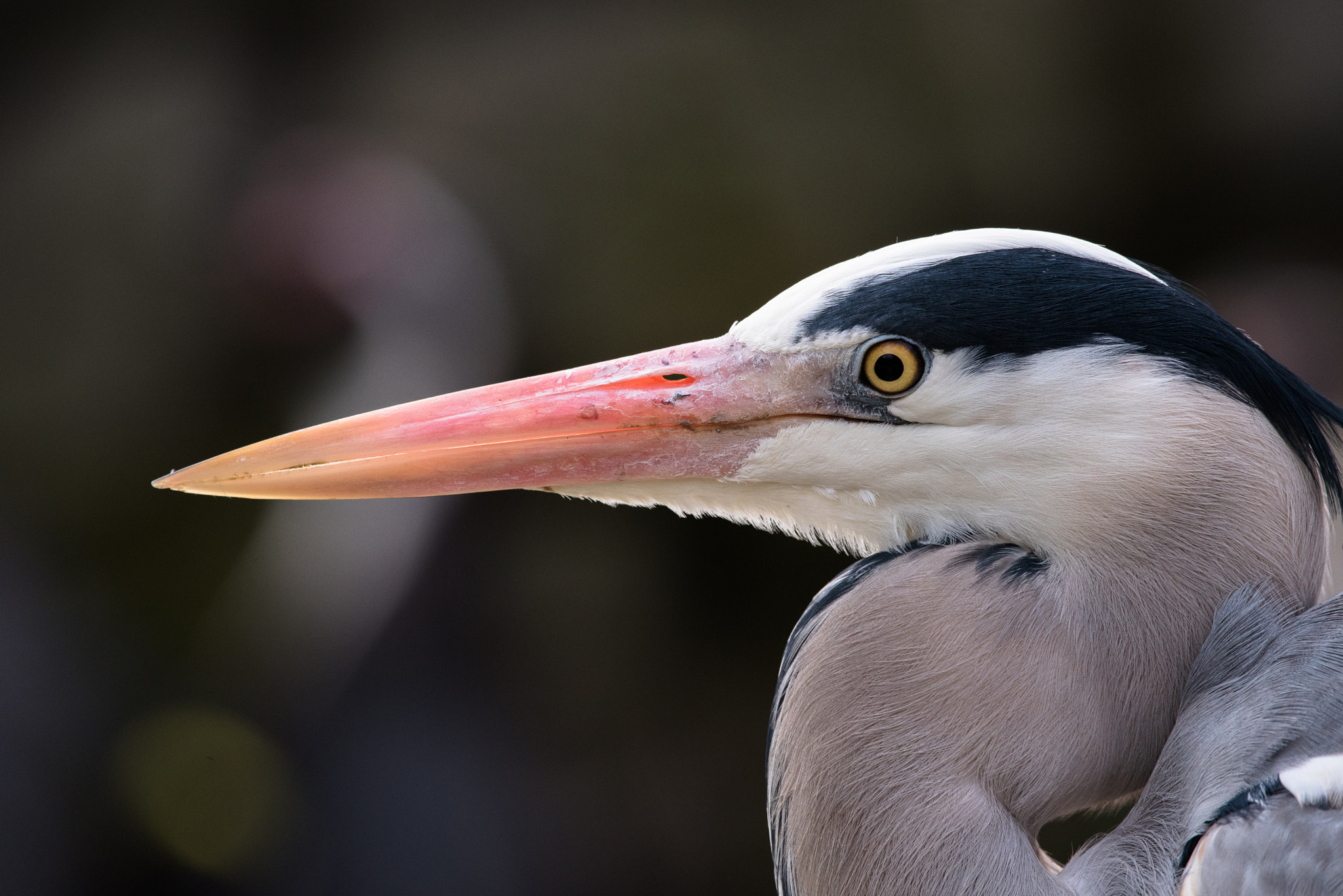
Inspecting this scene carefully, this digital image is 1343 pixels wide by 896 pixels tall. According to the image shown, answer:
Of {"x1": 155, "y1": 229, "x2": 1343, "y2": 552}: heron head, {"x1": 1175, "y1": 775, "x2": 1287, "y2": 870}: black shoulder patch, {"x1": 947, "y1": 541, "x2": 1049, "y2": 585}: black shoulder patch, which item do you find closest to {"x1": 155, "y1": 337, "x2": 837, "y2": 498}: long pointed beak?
{"x1": 155, "y1": 229, "x2": 1343, "y2": 552}: heron head

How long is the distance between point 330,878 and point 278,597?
0.74 metres

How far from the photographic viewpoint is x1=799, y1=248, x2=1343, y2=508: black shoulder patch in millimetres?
917

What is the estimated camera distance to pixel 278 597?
2869 mm

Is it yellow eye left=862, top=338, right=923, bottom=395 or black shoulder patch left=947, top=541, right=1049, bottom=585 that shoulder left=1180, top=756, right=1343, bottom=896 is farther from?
yellow eye left=862, top=338, right=923, bottom=395

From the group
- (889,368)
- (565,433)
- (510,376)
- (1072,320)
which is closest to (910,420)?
(889,368)

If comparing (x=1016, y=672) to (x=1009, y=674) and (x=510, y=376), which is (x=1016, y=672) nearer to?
(x=1009, y=674)

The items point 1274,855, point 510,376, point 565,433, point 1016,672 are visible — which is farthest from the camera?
point 510,376

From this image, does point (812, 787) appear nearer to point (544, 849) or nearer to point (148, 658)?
point (544, 849)

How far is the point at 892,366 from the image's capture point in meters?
0.95

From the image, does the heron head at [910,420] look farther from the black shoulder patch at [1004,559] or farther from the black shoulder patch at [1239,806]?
the black shoulder patch at [1239,806]

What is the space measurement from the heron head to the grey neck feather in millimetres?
25

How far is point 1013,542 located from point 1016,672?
119 millimetres

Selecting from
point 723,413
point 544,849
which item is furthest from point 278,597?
point 723,413

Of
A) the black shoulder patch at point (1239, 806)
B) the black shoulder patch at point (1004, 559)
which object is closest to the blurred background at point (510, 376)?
the black shoulder patch at point (1004, 559)
